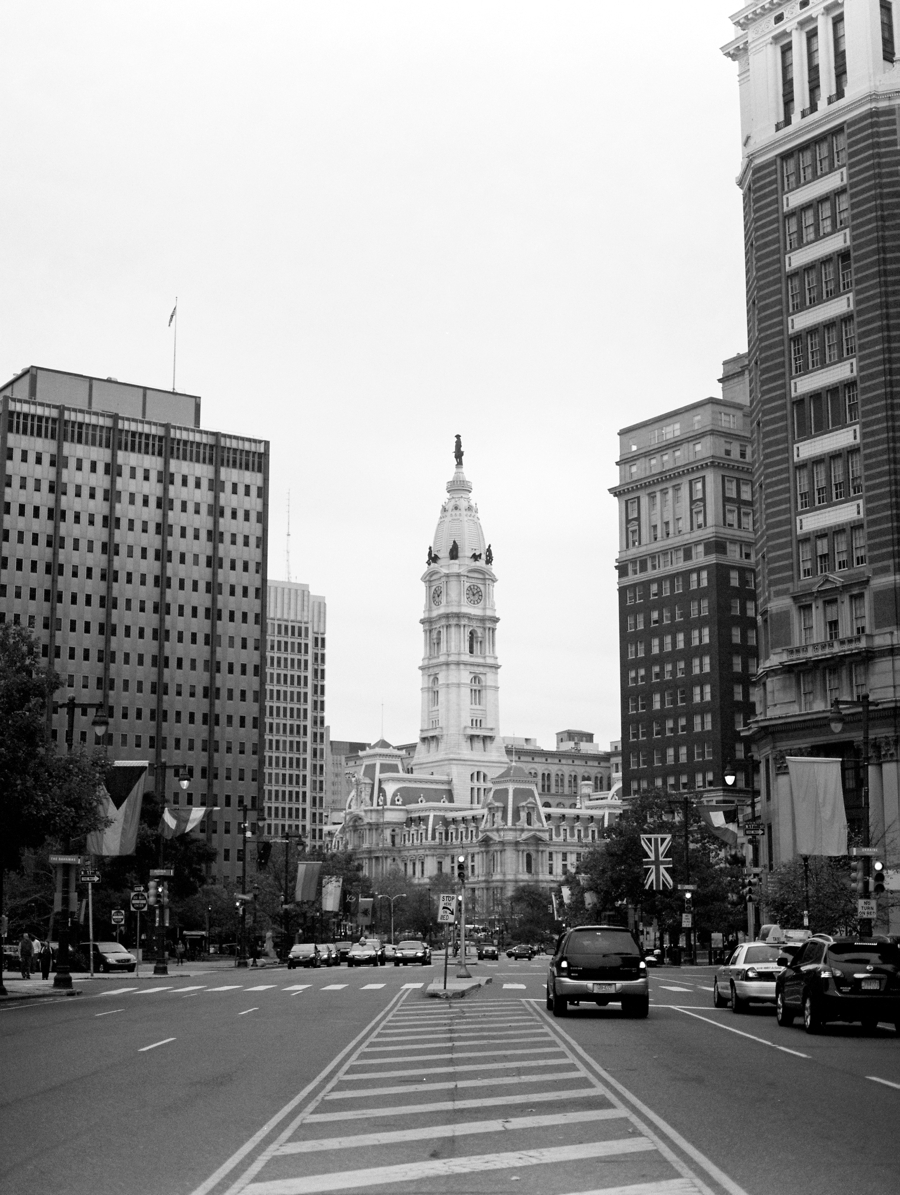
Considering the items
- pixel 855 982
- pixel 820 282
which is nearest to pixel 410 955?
pixel 820 282

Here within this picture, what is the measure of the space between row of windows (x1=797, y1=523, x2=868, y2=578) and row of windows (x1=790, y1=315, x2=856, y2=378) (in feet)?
30.8

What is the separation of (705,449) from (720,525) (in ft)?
23.9

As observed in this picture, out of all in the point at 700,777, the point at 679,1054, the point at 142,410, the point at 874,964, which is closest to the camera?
the point at 679,1054

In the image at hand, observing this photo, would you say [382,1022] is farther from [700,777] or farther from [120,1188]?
[700,777]

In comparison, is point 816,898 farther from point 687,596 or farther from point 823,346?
point 687,596

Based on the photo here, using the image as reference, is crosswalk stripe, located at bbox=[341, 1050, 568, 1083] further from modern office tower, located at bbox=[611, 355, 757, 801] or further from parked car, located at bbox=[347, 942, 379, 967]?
modern office tower, located at bbox=[611, 355, 757, 801]

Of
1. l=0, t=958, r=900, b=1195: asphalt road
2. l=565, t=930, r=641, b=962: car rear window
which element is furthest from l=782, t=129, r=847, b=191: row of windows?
l=0, t=958, r=900, b=1195: asphalt road

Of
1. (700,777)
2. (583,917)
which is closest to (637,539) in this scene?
(700,777)

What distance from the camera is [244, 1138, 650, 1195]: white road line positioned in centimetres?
1148

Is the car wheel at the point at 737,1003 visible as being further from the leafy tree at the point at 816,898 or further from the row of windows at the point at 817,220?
the row of windows at the point at 817,220

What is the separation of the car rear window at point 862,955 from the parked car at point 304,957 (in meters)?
58.0

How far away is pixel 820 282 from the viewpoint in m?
83.3

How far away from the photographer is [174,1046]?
79.6 feet

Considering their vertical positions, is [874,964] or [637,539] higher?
[637,539]
